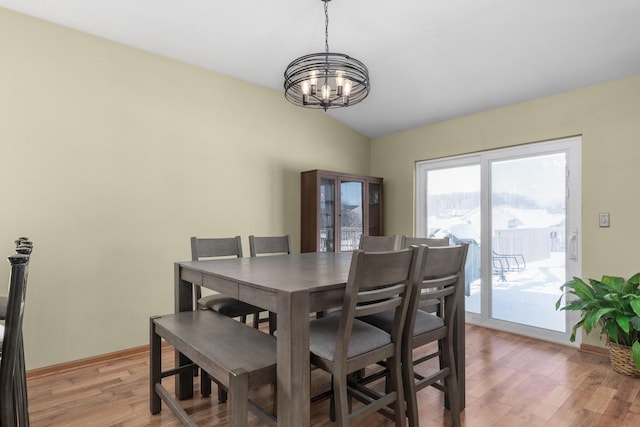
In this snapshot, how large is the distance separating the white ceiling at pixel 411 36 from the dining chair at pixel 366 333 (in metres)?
1.82

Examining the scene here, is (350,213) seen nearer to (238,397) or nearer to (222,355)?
(222,355)

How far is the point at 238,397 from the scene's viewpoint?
135 centimetres

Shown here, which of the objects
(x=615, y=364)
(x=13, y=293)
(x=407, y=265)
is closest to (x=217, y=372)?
(x=13, y=293)

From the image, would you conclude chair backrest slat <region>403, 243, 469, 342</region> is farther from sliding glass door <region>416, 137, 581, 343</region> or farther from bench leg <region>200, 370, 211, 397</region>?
sliding glass door <region>416, 137, 581, 343</region>

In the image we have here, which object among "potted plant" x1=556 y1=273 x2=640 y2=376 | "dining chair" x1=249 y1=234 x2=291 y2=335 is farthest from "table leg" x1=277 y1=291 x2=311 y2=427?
"potted plant" x1=556 y1=273 x2=640 y2=376

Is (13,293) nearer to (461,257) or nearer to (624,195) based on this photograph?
(461,257)

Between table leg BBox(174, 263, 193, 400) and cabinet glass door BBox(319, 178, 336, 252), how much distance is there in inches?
75.3

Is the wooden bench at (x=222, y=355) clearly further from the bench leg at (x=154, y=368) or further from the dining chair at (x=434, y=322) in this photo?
the dining chair at (x=434, y=322)

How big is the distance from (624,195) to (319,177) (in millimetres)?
2652

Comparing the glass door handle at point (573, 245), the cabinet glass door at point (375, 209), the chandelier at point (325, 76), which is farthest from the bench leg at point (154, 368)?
the glass door handle at point (573, 245)

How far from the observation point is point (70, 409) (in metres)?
2.10

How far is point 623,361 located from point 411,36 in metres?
2.85

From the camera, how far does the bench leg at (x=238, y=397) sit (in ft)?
4.43

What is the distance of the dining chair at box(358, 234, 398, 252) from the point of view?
9.52ft
